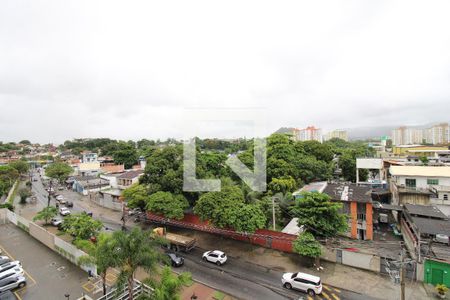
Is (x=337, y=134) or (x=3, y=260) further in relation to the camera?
(x=337, y=134)

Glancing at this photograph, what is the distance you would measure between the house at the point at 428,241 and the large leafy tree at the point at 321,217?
13.1 feet

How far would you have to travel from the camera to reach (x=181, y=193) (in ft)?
63.8

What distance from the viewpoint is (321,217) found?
13977mm

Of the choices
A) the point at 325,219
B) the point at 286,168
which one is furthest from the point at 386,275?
the point at 286,168

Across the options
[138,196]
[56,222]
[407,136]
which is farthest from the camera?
[407,136]

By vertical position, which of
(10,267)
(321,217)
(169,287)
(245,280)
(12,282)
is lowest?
(245,280)

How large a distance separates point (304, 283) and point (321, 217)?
3940mm

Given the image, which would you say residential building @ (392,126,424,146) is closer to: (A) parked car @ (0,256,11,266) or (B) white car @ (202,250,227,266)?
(B) white car @ (202,250,227,266)

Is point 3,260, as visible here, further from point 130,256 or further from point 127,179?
point 127,179

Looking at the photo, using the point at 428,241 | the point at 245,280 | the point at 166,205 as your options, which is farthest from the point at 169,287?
the point at 428,241

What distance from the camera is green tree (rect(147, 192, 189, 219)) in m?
17.6

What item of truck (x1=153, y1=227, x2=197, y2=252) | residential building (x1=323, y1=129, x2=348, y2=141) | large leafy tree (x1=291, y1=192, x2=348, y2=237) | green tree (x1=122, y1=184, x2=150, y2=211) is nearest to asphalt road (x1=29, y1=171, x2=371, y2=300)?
truck (x1=153, y1=227, x2=197, y2=252)

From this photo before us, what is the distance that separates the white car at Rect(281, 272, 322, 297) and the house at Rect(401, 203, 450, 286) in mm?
5777

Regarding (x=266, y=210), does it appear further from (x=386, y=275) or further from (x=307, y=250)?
(x=386, y=275)
